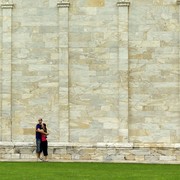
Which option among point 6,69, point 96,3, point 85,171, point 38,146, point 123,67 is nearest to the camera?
point 85,171

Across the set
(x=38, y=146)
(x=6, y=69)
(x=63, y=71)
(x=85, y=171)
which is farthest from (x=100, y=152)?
(x=6, y=69)

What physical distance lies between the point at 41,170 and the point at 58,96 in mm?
6958

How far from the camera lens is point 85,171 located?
2623 centimetres

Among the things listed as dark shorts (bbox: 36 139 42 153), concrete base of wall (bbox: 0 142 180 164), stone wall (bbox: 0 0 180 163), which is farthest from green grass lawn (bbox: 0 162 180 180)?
stone wall (bbox: 0 0 180 163)

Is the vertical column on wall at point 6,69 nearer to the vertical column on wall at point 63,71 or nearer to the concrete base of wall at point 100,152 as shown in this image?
the concrete base of wall at point 100,152

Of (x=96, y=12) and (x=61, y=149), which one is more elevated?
(x=96, y=12)

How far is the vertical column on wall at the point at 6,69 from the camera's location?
33222mm

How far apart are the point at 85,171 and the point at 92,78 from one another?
768 centimetres

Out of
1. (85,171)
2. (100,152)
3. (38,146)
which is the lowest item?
(85,171)

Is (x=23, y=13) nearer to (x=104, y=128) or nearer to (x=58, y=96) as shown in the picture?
(x=58, y=96)

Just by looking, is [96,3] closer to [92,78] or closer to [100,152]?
[92,78]

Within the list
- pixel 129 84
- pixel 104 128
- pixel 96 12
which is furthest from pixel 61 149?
pixel 96 12

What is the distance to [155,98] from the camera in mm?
32531

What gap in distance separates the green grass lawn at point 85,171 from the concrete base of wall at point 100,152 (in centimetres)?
212
